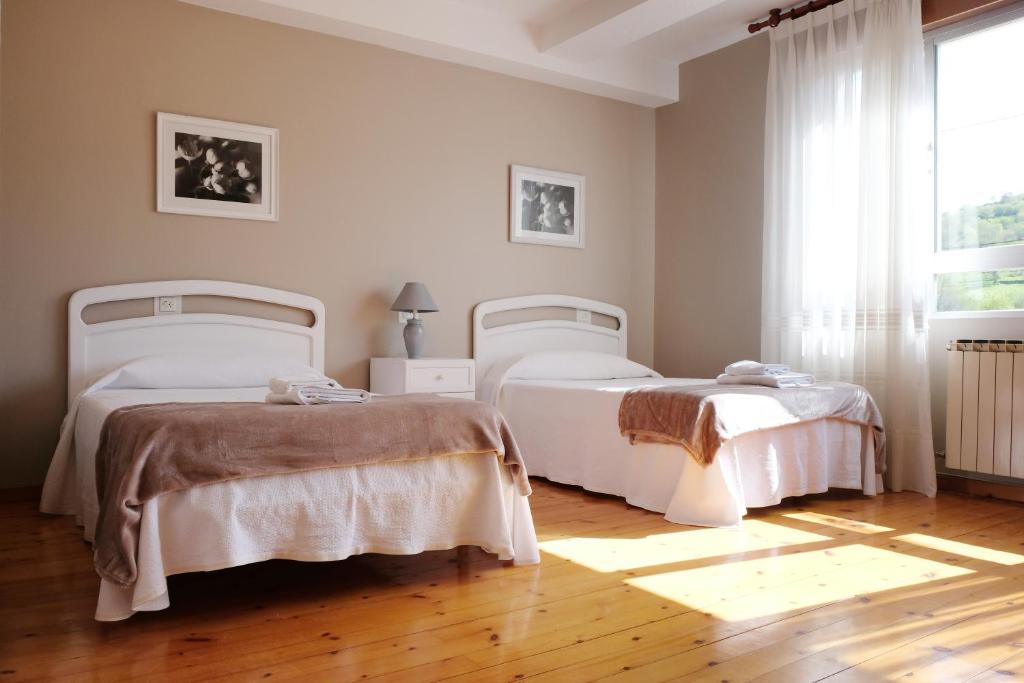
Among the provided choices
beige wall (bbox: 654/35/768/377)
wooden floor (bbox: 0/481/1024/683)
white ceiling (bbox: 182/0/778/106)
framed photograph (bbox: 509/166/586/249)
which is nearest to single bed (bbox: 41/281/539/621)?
wooden floor (bbox: 0/481/1024/683)

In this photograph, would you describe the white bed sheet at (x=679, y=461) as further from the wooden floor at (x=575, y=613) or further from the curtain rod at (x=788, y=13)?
the curtain rod at (x=788, y=13)

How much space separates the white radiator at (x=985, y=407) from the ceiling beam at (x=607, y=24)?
2.17 metres

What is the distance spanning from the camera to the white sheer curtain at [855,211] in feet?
12.8

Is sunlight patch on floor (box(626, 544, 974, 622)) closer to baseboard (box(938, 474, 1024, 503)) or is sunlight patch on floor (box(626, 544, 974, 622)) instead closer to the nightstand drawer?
baseboard (box(938, 474, 1024, 503))

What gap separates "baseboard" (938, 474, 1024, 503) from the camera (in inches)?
145

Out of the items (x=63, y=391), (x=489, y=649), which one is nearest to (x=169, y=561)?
(x=489, y=649)

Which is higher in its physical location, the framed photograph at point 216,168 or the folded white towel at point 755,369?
the framed photograph at point 216,168

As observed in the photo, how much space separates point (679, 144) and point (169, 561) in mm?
4421

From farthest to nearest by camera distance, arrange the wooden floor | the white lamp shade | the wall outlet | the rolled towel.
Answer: the white lamp shade < the wall outlet < the rolled towel < the wooden floor

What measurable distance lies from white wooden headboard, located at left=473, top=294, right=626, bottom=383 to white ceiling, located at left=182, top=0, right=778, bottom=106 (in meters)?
1.44

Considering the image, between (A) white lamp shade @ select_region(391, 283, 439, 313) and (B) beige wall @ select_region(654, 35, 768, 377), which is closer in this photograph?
(A) white lamp shade @ select_region(391, 283, 439, 313)

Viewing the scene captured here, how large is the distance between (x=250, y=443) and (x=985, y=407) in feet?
10.8

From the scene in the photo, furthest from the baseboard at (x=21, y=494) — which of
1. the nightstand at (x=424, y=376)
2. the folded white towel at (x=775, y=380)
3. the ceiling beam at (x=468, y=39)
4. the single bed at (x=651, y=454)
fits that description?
the folded white towel at (x=775, y=380)

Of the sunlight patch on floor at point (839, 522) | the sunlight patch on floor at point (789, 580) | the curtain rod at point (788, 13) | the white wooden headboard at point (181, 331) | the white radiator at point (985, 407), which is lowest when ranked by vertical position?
the sunlight patch on floor at point (839, 522)
